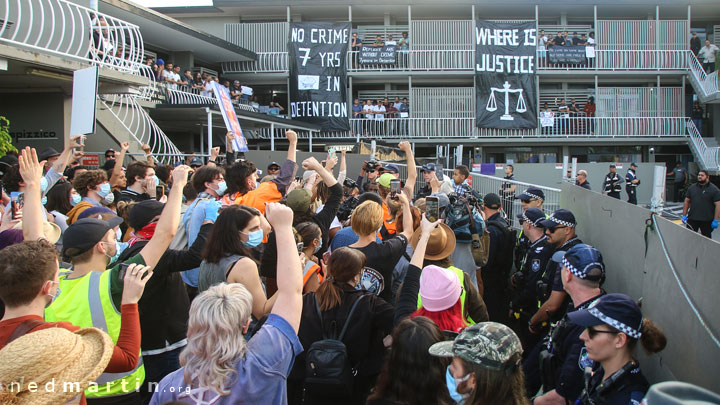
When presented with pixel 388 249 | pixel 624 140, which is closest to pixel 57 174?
pixel 388 249

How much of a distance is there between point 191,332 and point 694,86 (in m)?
29.7

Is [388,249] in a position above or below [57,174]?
below

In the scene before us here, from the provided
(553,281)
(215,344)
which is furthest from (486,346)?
(553,281)

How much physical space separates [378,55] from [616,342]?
2500cm

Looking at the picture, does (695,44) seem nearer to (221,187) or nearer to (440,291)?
(221,187)

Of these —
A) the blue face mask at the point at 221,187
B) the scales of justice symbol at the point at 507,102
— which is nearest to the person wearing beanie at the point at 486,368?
the blue face mask at the point at 221,187

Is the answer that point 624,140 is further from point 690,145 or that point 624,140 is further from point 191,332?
point 191,332

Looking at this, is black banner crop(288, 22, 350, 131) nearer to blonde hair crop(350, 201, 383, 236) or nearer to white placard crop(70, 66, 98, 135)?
white placard crop(70, 66, 98, 135)

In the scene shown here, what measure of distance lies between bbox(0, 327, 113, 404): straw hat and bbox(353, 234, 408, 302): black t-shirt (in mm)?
2036

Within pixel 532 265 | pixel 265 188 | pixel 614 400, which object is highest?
pixel 265 188

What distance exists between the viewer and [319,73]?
83.2 ft

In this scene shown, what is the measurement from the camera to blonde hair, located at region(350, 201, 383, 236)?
3.89 metres

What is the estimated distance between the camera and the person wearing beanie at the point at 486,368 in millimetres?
2229

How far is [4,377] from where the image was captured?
5.81ft
